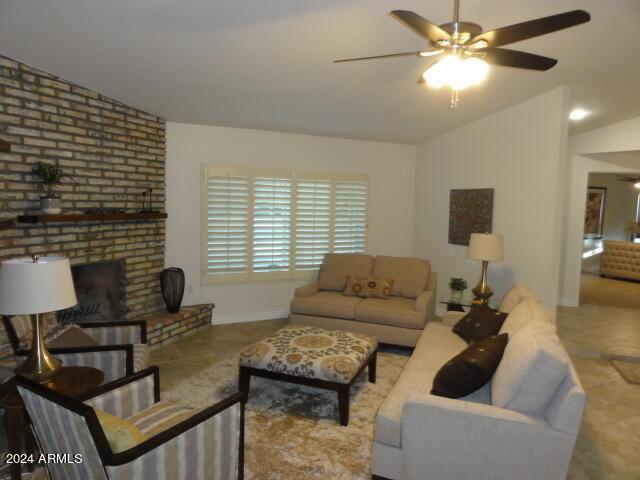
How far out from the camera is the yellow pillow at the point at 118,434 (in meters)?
1.57

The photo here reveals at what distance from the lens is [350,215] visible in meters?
5.85

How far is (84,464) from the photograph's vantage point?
1568mm

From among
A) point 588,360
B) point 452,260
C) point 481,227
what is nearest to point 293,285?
point 452,260

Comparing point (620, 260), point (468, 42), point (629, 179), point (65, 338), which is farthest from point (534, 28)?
point (629, 179)

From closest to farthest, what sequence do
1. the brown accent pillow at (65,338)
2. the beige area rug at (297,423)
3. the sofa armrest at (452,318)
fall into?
the beige area rug at (297,423)
the brown accent pillow at (65,338)
the sofa armrest at (452,318)

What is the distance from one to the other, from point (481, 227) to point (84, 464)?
4.50 m

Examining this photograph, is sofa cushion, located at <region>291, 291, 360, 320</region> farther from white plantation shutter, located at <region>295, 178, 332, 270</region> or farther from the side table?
the side table

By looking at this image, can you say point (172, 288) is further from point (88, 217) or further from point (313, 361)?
point (313, 361)

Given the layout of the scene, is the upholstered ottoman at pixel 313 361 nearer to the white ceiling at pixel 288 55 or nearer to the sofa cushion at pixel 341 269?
the sofa cushion at pixel 341 269

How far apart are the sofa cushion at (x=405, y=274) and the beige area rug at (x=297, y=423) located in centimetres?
104

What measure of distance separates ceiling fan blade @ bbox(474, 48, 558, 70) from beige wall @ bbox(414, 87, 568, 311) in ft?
6.65

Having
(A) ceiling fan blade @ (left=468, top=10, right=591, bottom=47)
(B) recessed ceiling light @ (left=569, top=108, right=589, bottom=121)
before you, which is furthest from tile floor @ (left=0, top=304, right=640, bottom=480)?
(B) recessed ceiling light @ (left=569, top=108, right=589, bottom=121)

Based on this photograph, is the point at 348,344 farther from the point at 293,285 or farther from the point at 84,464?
the point at 293,285

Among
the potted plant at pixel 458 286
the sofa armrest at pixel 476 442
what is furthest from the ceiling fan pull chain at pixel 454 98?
the potted plant at pixel 458 286
